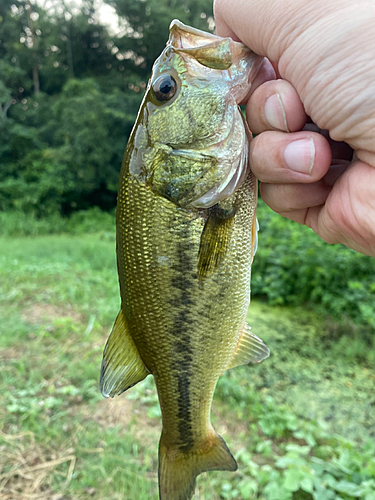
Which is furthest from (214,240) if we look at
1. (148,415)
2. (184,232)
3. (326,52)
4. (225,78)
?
(148,415)

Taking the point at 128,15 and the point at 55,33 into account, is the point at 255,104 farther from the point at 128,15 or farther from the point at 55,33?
the point at 55,33

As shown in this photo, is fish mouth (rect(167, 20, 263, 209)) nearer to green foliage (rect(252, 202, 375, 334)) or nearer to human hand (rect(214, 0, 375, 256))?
human hand (rect(214, 0, 375, 256))

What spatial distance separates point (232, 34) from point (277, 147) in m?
0.54

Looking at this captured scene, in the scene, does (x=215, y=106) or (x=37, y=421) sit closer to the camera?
(x=215, y=106)

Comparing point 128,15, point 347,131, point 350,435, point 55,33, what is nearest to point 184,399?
point 347,131

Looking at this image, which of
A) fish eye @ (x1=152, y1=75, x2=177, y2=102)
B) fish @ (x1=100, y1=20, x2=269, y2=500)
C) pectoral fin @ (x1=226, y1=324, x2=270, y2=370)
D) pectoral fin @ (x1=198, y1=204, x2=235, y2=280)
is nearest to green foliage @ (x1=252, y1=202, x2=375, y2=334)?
pectoral fin @ (x1=226, y1=324, x2=270, y2=370)

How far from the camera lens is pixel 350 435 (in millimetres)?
3174

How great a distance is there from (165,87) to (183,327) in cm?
87

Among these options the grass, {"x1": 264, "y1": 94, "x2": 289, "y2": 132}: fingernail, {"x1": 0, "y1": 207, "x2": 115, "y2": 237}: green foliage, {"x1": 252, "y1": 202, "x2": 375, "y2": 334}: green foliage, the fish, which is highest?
{"x1": 264, "y1": 94, "x2": 289, "y2": 132}: fingernail

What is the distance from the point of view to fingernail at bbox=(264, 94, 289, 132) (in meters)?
1.33

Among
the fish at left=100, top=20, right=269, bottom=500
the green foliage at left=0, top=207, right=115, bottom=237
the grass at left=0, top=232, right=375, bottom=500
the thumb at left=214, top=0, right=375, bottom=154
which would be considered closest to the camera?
the thumb at left=214, top=0, right=375, bottom=154

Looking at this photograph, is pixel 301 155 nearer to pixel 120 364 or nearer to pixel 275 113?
pixel 275 113

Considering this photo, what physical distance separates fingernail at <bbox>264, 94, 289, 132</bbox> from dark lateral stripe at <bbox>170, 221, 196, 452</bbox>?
0.50m

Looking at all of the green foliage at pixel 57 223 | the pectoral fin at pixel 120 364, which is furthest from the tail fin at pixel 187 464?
the green foliage at pixel 57 223
